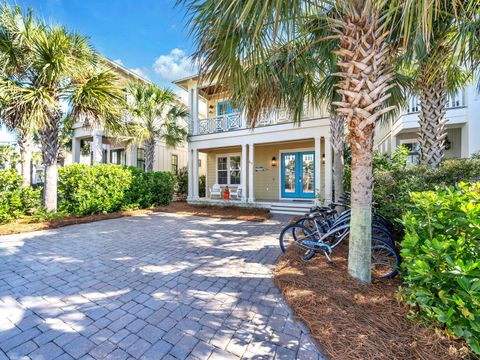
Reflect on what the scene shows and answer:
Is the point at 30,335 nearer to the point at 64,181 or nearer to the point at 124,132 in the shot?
the point at 64,181

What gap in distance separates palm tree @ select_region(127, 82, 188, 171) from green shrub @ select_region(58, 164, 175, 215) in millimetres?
1602

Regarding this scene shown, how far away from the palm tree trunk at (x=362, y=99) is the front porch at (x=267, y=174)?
22.7 feet

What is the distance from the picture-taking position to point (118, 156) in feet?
49.5

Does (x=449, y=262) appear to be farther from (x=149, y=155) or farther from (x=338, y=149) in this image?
(x=149, y=155)

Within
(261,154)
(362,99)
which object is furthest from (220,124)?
(362,99)

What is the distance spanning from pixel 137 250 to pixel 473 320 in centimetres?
507

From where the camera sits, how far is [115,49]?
460 inches

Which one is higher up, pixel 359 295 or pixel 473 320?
pixel 473 320

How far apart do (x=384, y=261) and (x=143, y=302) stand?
3633 millimetres

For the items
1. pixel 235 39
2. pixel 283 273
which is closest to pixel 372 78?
pixel 235 39

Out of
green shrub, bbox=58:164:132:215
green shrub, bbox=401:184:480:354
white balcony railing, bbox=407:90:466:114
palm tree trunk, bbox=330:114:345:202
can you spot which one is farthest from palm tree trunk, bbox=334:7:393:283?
green shrub, bbox=58:164:132:215

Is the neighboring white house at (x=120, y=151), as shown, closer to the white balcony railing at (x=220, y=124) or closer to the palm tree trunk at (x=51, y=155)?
the white balcony railing at (x=220, y=124)

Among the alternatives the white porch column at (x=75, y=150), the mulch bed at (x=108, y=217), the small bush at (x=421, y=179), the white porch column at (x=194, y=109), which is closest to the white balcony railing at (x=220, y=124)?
the white porch column at (x=194, y=109)

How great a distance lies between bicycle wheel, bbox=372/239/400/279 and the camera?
309cm
